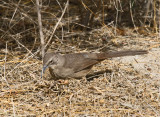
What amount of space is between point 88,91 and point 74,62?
71 cm

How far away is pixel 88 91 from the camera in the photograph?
14.5 ft

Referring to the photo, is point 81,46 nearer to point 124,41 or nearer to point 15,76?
point 124,41

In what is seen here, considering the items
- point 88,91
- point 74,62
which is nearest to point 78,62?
point 74,62

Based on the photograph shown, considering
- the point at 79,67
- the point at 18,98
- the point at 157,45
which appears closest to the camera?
the point at 18,98

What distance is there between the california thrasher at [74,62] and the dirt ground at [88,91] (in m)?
0.18

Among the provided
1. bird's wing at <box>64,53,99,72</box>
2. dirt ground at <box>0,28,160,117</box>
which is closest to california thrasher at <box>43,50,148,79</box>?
bird's wing at <box>64,53,99,72</box>

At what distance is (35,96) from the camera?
4359mm

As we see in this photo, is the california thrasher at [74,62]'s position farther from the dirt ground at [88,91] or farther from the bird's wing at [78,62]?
the dirt ground at [88,91]

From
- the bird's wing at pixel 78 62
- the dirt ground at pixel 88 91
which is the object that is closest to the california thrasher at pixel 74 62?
the bird's wing at pixel 78 62

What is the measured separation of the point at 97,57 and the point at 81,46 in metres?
1.49

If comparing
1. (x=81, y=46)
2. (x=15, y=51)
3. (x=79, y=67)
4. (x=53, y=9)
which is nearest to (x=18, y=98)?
(x=79, y=67)

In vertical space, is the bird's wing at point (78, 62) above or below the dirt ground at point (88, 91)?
above

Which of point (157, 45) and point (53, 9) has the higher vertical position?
point (53, 9)

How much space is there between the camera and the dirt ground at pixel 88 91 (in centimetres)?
388
